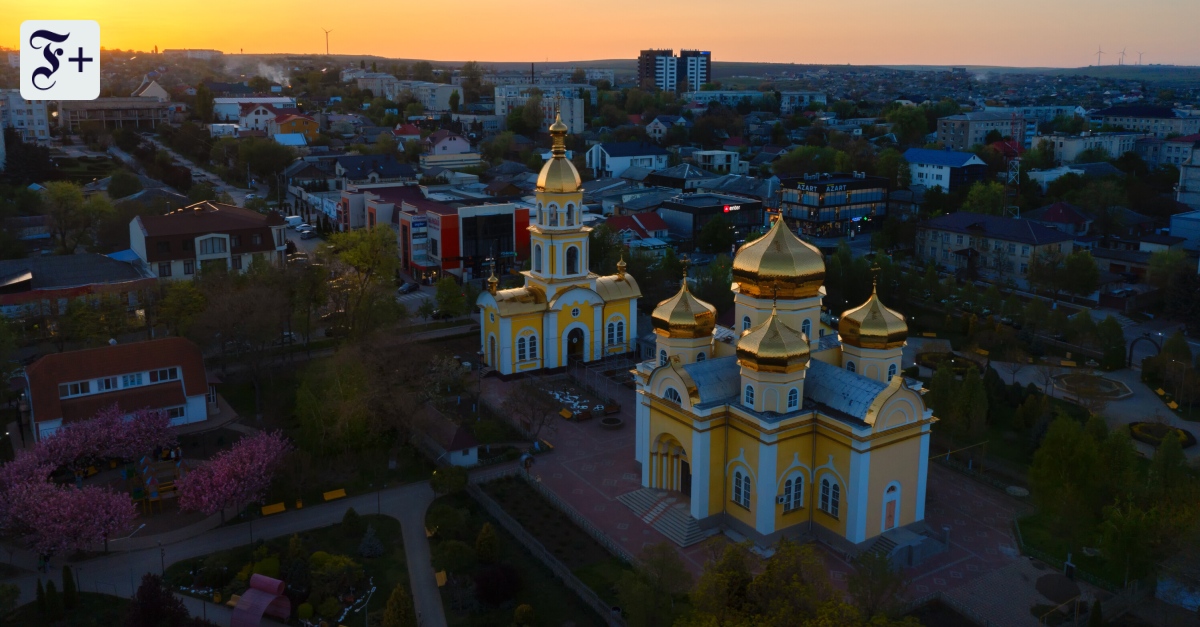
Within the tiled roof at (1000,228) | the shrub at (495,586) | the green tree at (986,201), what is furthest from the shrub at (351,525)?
the green tree at (986,201)

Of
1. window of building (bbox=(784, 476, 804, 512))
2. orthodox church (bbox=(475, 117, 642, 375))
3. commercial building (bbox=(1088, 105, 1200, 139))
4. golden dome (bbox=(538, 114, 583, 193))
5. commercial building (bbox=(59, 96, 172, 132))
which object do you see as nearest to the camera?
window of building (bbox=(784, 476, 804, 512))

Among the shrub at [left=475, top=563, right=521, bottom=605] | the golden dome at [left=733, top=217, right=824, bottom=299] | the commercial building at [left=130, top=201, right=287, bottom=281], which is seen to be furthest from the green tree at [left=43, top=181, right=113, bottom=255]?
the golden dome at [left=733, top=217, right=824, bottom=299]

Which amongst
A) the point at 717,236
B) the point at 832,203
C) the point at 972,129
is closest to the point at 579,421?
the point at 717,236

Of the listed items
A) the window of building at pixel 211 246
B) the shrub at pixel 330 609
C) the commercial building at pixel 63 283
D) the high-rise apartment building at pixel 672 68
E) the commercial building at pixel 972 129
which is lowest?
the shrub at pixel 330 609

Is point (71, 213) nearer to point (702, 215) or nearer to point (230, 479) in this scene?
point (230, 479)

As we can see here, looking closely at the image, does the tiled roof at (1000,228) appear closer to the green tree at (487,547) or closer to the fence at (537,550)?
the fence at (537,550)

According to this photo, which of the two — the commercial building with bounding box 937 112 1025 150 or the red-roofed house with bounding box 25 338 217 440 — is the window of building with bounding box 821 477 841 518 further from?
the commercial building with bounding box 937 112 1025 150
